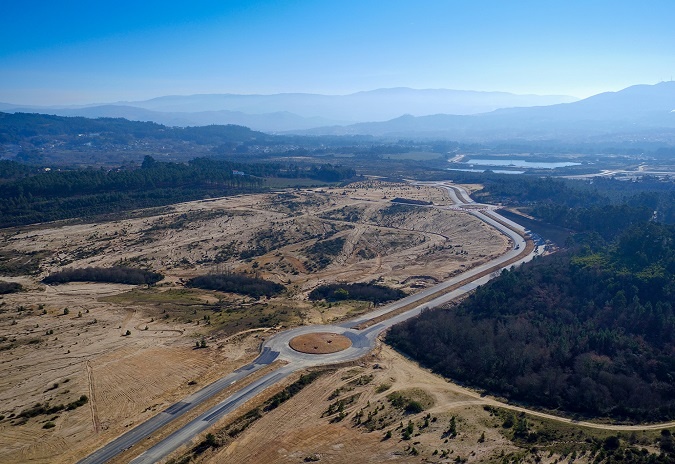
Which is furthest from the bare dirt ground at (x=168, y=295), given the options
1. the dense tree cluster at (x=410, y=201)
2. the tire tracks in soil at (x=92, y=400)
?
the dense tree cluster at (x=410, y=201)

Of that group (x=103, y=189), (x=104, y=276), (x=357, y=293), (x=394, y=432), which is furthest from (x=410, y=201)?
(x=394, y=432)

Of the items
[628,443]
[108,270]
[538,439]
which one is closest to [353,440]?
[538,439]

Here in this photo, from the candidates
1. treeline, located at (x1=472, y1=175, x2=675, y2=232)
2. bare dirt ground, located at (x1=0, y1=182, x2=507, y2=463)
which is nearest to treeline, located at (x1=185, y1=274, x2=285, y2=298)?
bare dirt ground, located at (x1=0, y1=182, x2=507, y2=463)

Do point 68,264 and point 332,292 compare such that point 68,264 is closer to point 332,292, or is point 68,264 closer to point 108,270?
point 108,270

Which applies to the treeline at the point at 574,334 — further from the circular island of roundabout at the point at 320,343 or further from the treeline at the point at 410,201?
the treeline at the point at 410,201

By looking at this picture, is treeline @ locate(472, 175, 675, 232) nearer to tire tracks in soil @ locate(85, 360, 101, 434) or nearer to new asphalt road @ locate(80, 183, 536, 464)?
new asphalt road @ locate(80, 183, 536, 464)
